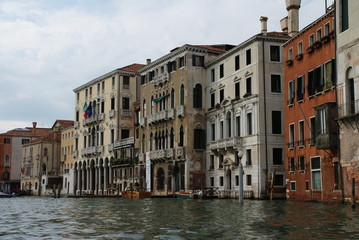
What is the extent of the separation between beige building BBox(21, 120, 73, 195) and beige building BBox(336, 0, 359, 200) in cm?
5390

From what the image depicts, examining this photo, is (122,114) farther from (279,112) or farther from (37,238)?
(37,238)

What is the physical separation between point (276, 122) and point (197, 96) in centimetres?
1003

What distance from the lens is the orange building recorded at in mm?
26672

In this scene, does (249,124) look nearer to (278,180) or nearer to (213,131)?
(278,180)

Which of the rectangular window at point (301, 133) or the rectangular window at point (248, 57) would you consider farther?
the rectangular window at point (248, 57)

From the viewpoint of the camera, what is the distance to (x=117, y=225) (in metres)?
15.2

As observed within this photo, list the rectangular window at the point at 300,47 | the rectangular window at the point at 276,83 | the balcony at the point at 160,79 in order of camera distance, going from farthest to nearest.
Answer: the balcony at the point at 160,79, the rectangular window at the point at 276,83, the rectangular window at the point at 300,47

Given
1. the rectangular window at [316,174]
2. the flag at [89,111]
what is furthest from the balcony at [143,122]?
the rectangular window at [316,174]

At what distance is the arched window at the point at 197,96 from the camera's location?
45.5 m

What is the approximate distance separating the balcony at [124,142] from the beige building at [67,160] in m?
13.3

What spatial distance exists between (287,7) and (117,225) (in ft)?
86.8

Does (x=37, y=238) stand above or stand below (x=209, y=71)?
below

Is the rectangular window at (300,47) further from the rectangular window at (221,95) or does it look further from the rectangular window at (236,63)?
the rectangular window at (221,95)

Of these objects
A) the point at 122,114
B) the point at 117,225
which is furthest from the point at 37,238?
the point at 122,114
